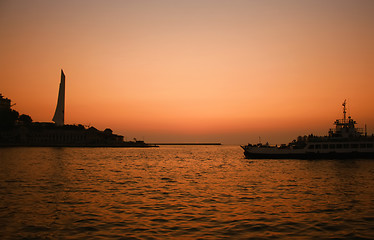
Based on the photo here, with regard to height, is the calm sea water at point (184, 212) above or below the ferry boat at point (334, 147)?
below

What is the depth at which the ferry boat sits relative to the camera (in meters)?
72.3

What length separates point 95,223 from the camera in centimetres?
1659

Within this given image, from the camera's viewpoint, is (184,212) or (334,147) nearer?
(184,212)

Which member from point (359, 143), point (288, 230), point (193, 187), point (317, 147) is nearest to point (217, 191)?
point (193, 187)

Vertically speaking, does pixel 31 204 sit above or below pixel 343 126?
below

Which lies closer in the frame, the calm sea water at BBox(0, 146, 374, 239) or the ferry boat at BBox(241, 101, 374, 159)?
the calm sea water at BBox(0, 146, 374, 239)

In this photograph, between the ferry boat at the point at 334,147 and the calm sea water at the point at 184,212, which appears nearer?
the calm sea water at the point at 184,212

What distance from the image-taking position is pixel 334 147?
73.2 meters

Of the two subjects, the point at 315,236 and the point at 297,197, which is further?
the point at 297,197

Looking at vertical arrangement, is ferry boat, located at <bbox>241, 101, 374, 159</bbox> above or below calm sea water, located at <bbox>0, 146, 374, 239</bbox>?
above

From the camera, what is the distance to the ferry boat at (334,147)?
72.3 meters

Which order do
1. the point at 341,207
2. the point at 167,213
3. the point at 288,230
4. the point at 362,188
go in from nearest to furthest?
the point at 288,230 < the point at 167,213 < the point at 341,207 < the point at 362,188

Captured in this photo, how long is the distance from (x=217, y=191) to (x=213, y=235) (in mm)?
13351

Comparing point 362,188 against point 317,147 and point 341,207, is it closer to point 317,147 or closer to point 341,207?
point 341,207
